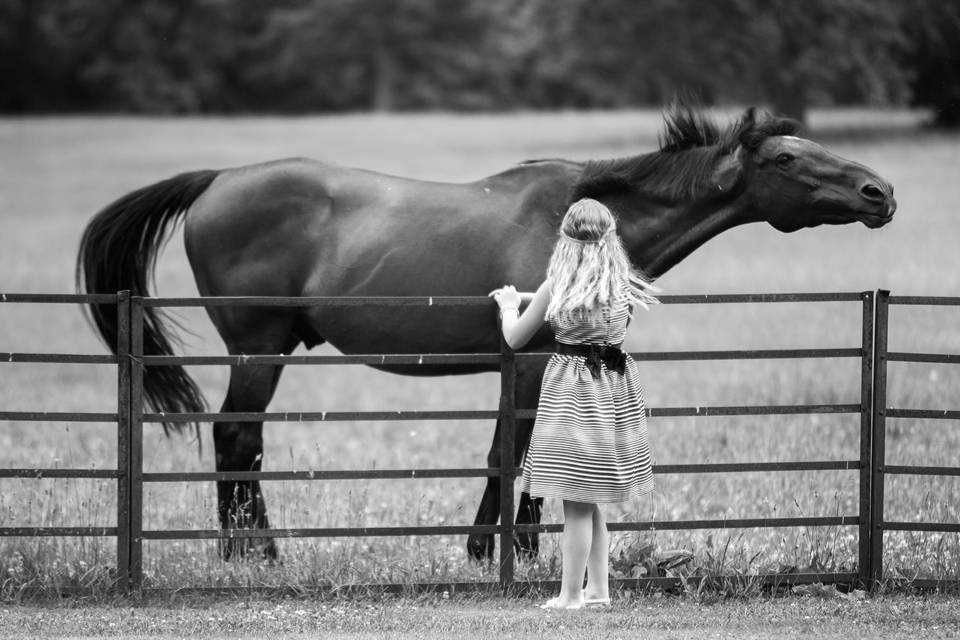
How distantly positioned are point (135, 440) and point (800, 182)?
3722mm

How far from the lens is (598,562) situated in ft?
18.1

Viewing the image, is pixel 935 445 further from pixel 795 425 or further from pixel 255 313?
pixel 255 313

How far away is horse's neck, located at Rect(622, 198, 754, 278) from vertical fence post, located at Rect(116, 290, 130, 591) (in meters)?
2.77

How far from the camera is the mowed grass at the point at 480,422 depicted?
6.40 meters

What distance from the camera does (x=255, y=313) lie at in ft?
23.5

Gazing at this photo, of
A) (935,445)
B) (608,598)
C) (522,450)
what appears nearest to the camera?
(608,598)

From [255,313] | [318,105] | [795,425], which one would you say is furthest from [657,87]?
[255,313]

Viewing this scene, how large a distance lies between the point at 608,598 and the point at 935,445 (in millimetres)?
4782

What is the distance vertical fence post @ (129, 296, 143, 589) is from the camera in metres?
5.86

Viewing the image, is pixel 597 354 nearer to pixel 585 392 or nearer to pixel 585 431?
pixel 585 392

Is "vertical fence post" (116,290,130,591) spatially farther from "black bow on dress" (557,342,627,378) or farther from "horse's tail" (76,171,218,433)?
"black bow on dress" (557,342,627,378)

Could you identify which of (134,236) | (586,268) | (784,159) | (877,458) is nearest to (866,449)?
(877,458)

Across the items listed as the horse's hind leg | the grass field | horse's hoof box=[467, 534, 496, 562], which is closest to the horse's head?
the grass field

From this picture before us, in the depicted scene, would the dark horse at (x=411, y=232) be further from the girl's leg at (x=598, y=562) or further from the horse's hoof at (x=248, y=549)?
the girl's leg at (x=598, y=562)
